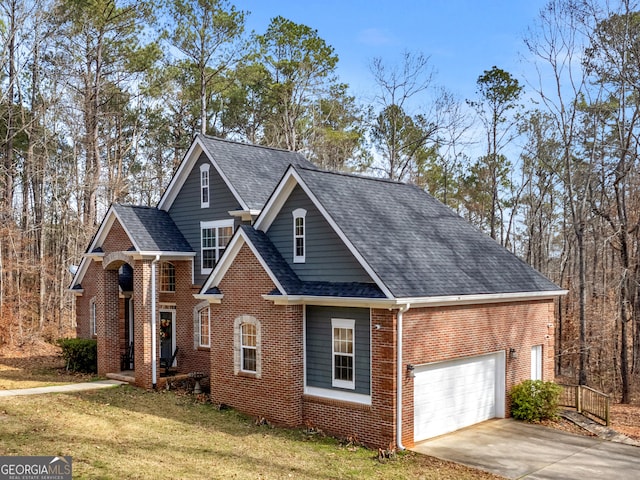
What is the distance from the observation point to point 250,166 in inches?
882

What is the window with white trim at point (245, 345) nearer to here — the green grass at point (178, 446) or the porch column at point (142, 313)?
the green grass at point (178, 446)

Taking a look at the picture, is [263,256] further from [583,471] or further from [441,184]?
[441,184]

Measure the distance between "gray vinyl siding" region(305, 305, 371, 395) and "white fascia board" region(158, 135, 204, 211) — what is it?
29.2ft

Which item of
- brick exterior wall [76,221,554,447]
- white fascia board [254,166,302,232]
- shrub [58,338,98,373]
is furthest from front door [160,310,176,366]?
white fascia board [254,166,302,232]

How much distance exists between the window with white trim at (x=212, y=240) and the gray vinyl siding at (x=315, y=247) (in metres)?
4.02

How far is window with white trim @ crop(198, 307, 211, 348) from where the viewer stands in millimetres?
21516

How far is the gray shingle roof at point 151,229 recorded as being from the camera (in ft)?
68.7

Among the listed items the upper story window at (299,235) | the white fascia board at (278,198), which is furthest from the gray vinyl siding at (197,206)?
the upper story window at (299,235)

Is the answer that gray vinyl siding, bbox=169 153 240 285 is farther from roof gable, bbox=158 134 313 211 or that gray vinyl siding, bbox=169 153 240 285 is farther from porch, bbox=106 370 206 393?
porch, bbox=106 370 206 393

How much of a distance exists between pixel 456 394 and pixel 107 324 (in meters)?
12.9

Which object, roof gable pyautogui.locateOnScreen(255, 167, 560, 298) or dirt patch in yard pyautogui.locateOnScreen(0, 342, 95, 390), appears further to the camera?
dirt patch in yard pyautogui.locateOnScreen(0, 342, 95, 390)

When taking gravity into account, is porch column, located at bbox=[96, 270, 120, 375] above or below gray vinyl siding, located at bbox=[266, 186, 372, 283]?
below

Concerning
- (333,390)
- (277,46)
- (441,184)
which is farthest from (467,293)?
(441,184)

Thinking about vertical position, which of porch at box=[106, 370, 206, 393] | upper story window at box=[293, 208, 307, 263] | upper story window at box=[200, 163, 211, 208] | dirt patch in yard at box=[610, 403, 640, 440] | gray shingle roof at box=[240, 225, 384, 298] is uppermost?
upper story window at box=[200, 163, 211, 208]
